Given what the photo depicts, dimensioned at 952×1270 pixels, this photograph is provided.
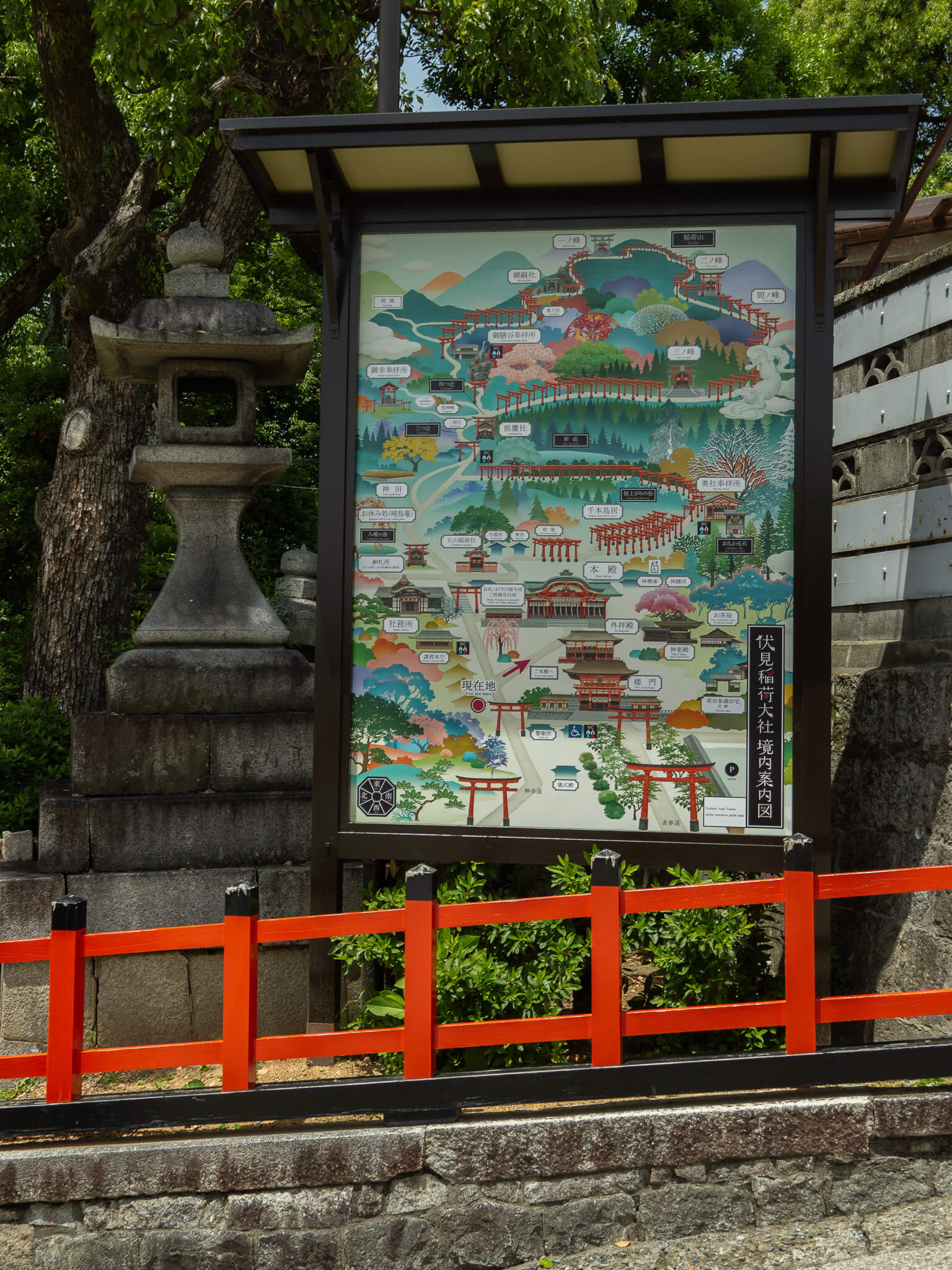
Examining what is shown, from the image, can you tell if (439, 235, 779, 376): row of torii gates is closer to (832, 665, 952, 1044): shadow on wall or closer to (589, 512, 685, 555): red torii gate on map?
(589, 512, 685, 555): red torii gate on map

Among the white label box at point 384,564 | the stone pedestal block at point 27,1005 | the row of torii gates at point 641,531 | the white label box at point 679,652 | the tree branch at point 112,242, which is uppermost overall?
the tree branch at point 112,242

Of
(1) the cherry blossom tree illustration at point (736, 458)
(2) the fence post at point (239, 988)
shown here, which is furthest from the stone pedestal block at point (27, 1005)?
(1) the cherry blossom tree illustration at point (736, 458)

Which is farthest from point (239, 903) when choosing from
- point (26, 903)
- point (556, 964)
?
point (26, 903)

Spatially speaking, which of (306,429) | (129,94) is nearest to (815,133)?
(129,94)

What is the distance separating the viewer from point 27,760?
21.4ft

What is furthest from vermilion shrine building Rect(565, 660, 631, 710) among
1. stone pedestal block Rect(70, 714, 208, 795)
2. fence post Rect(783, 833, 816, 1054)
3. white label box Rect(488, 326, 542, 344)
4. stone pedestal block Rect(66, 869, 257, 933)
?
stone pedestal block Rect(70, 714, 208, 795)

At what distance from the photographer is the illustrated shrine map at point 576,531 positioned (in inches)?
175

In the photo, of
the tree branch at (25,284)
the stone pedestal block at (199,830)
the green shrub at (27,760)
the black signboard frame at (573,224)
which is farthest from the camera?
the tree branch at (25,284)

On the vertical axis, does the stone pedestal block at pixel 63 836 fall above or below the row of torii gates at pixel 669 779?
below

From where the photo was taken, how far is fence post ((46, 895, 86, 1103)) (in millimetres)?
3598

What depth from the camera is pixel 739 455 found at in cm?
448

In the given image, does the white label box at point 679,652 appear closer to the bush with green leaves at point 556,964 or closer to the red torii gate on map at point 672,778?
the red torii gate on map at point 672,778

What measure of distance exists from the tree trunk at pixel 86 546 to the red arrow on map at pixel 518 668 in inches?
234

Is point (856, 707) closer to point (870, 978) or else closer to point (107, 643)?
point (870, 978)
